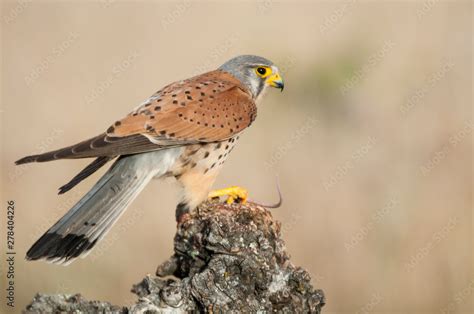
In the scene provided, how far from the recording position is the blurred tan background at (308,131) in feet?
20.5

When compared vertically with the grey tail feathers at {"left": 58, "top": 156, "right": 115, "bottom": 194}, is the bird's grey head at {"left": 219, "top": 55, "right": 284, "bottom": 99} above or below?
below

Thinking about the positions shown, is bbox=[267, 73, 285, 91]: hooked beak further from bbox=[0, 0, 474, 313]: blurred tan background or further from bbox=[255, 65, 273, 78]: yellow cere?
bbox=[0, 0, 474, 313]: blurred tan background

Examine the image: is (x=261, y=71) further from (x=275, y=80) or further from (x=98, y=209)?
(x=98, y=209)

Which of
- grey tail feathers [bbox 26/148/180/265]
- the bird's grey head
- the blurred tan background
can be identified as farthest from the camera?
the blurred tan background

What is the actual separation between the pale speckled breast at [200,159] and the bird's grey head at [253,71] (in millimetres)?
820

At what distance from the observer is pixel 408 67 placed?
7.63 m

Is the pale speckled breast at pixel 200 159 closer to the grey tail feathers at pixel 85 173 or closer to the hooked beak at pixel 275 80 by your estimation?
the grey tail feathers at pixel 85 173

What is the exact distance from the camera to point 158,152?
4812 millimetres

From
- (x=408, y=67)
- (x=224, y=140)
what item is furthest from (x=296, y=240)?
(x=408, y=67)

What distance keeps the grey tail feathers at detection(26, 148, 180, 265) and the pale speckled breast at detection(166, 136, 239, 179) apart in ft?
0.35

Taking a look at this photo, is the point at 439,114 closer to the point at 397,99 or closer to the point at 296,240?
the point at 397,99

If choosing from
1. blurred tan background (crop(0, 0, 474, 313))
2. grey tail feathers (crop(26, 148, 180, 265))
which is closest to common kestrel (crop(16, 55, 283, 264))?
grey tail feathers (crop(26, 148, 180, 265))

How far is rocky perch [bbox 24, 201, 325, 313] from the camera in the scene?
11.1 feet

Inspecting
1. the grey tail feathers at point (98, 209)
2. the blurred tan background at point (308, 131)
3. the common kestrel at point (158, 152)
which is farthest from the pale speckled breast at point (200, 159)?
the blurred tan background at point (308, 131)
